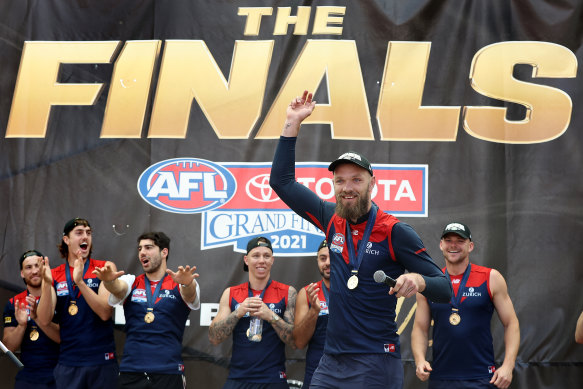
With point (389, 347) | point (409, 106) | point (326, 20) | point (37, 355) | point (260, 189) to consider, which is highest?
point (326, 20)

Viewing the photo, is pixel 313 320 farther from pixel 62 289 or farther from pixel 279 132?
pixel 62 289

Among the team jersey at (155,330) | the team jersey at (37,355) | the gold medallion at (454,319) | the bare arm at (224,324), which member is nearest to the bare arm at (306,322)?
the bare arm at (224,324)

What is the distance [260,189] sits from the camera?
21.5ft

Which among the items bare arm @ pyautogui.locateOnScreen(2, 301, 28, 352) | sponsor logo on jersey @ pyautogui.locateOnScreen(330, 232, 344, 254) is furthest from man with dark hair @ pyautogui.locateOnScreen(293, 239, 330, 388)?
bare arm @ pyautogui.locateOnScreen(2, 301, 28, 352)

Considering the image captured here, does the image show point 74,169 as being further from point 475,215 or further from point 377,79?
point 475,215

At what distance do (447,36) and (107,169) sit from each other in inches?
133

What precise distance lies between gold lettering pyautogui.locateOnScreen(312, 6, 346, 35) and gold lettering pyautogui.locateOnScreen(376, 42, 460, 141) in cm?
55

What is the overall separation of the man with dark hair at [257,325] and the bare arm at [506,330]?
60.8 inches

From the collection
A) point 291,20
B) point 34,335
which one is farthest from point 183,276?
point 291,20

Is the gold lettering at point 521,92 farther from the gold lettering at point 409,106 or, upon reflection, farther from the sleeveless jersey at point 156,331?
the sleeveless jersey at point 156,331

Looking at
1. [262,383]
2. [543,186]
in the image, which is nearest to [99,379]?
[262,383]

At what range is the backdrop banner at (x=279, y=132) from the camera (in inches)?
251

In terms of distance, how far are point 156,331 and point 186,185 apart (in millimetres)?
1577

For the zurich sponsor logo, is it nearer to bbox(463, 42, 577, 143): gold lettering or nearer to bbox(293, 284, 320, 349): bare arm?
bbox(293, 284, 320, 349): bare arm
